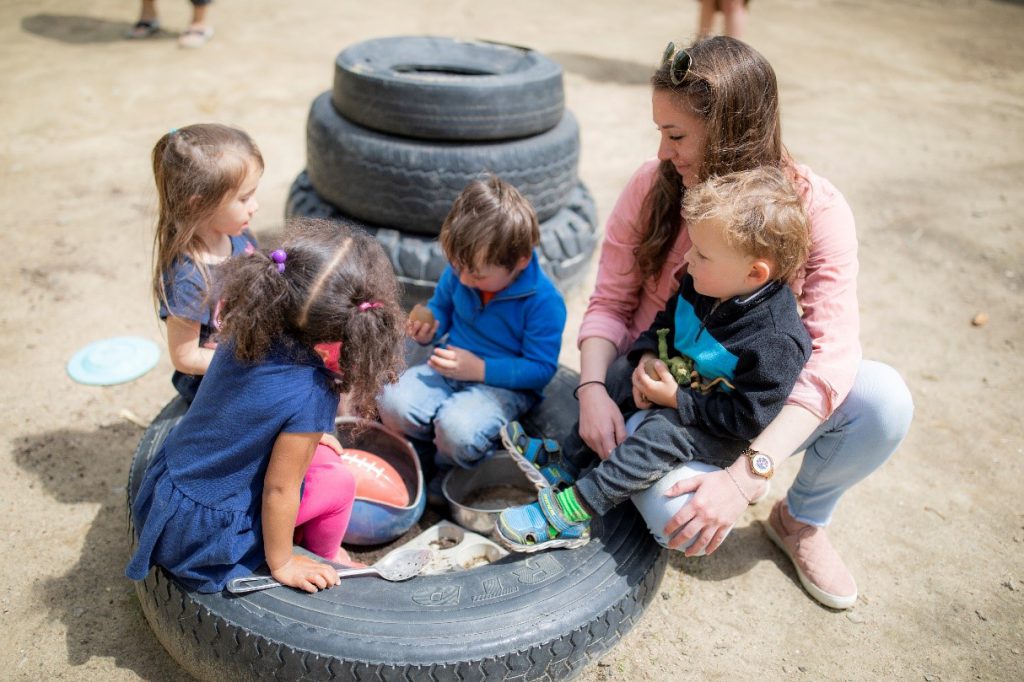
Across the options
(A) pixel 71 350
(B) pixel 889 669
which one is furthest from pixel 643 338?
(A) pixel 71 350

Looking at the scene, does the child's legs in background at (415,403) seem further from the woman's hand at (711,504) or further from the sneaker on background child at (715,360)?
the woman's hand at (711,504)

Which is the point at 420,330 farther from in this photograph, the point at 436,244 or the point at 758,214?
the point at 758,214

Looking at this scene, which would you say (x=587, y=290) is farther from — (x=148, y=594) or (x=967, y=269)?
(x=148, y=594)

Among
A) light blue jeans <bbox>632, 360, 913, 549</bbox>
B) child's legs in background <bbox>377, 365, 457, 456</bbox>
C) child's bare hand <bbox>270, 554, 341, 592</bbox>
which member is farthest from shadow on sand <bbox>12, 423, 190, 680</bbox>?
light blue jeans <bbox>632, 360, 913, 549</bbox>

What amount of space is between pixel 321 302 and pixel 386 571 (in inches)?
29.1

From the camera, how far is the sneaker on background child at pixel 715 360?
6.07 ft

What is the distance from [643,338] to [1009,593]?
4.49 feet

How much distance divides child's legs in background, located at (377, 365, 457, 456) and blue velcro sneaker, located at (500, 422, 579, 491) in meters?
0.27

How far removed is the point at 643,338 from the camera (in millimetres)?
2209

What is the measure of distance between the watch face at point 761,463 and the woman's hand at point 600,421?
1.18ft

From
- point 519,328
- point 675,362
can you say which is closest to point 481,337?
point 519,328

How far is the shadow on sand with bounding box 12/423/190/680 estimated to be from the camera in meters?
2.02

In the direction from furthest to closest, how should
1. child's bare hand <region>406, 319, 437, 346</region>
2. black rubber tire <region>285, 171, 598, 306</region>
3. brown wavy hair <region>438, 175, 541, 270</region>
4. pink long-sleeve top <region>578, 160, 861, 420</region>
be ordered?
black rubber tire <region>285, 171, 598, 306</region>
child's bare hand <region>406, 319, 437, 346</region>
brown wavy hair <region>438, 175, 541, 270</region>
pink long-sleeve top <region>578, 160, 861, 420</region>

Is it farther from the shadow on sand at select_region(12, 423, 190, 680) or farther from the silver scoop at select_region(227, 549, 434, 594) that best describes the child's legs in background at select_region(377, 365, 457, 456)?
the shadow on sand at select_region(12, 423, 190, 680)
